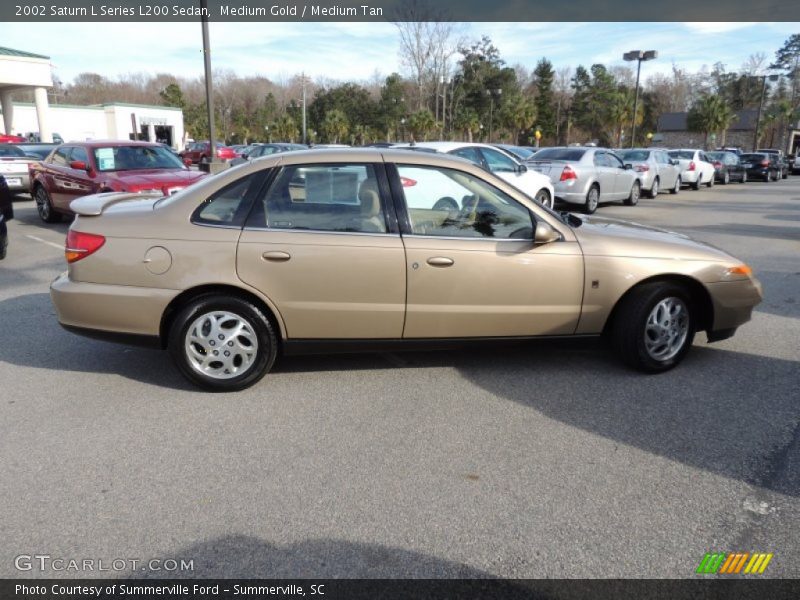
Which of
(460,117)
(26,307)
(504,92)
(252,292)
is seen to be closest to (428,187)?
(252,292)

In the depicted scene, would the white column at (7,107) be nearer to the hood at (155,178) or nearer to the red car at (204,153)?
the red car at (204,153)

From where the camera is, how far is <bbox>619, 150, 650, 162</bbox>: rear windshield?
20469 mm

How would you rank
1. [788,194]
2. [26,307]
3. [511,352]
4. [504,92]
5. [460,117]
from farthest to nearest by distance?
[504,92] < [460,117] < [788,194] < [26,307] < [511,352]

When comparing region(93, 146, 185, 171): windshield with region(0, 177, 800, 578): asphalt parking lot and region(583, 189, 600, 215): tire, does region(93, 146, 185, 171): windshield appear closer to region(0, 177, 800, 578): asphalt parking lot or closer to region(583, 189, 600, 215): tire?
region(0, 177, 800, 578): asphalt parking lot

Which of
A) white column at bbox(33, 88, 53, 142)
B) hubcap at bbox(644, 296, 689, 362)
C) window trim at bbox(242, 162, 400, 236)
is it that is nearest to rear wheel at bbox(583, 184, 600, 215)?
hubcap at bbox(644, 296, 689, 362)

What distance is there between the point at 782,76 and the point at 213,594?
4000 inches

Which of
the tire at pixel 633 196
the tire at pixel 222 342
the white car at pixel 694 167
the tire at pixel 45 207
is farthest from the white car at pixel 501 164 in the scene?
the white car at pixel 694 167

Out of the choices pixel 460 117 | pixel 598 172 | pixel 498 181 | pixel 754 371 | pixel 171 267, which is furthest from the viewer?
pixel 460 117

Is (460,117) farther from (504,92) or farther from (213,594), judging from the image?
(213,594)

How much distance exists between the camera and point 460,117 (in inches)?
2813

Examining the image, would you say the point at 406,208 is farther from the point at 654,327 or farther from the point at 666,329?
the point at 666,329

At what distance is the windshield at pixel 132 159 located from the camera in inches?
410

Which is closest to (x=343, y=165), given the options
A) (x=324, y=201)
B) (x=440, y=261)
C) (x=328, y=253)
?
(x=324, y=201)

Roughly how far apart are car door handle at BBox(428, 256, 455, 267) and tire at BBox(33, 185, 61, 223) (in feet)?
34.5
